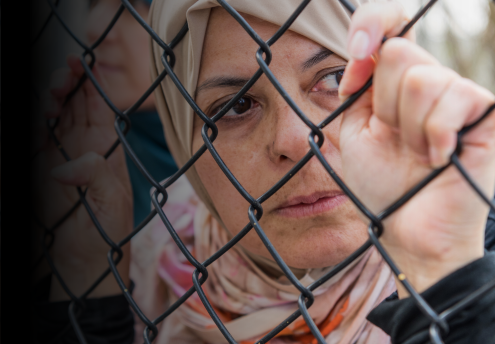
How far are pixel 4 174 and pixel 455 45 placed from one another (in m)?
6.20

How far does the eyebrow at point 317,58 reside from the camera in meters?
0.91

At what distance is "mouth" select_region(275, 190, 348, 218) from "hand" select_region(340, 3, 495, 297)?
1.19ft

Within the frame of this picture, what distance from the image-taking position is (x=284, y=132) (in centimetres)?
85

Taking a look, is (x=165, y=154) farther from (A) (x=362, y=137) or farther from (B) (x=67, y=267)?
(A) (x=362, y=137)

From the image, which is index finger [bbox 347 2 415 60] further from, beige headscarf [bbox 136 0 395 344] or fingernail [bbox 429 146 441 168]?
beige headscarf [bbox 136 0 395 344]

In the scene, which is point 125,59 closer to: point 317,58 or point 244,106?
point 244,106

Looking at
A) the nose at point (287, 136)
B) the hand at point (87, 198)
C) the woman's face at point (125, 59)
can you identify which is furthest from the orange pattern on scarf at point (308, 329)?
the woman's face at point (125, 59)

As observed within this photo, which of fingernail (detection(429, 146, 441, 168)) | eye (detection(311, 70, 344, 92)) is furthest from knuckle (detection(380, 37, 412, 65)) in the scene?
eye (detection(311, 70, 344, 92))

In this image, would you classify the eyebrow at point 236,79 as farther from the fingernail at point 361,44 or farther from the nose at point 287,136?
the fingernail at point 361,44

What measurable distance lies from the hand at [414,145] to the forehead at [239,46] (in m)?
0.38

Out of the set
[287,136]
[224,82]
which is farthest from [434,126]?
[224,82]

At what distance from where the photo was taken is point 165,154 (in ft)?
7.18

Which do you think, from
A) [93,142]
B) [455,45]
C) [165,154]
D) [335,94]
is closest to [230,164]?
[335,94]

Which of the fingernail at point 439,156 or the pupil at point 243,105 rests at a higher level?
the pupil at point 243,105
